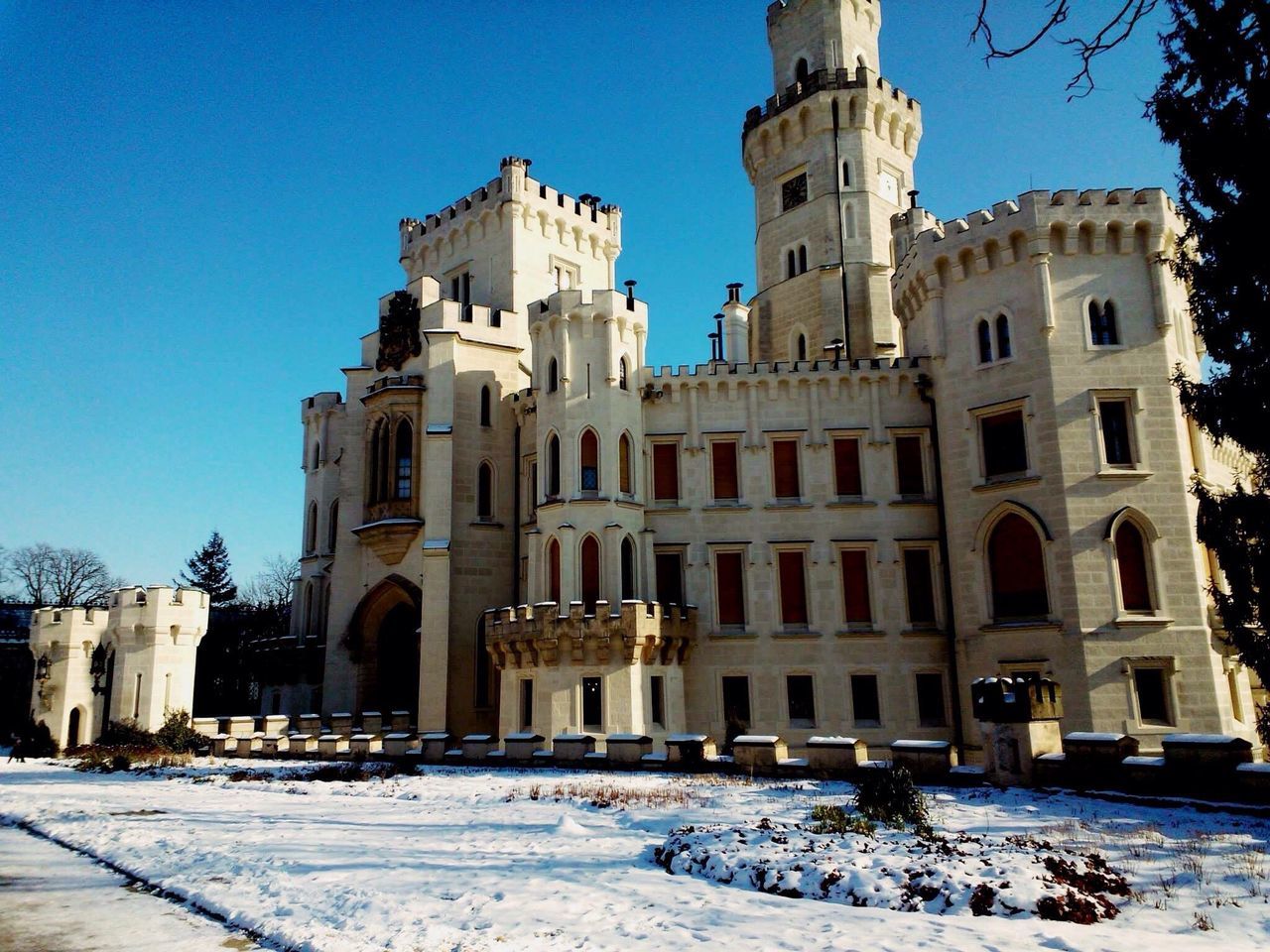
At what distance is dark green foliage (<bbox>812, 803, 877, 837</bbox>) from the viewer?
37.4 feet

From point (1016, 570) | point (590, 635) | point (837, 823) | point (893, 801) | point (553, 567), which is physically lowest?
point (837, 823)

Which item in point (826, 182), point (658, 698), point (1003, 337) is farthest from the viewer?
point (826, 182)

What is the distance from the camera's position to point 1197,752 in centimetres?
1380

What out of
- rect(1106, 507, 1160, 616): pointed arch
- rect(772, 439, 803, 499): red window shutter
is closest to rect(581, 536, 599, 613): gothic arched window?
A: rect(772, 439, 803, 499): red window shutter

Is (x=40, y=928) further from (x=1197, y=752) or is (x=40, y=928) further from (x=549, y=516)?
(x=549, y=516)

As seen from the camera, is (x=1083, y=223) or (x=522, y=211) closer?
(x=1083, y=223)

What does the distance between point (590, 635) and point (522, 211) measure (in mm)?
19064

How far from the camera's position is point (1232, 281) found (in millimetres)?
14445

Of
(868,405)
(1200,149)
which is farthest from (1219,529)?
(868,405)

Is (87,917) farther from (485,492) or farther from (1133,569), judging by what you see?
(1133,569)

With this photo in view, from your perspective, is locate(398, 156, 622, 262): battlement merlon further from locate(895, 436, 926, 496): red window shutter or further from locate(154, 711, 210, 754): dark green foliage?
locate(154, 711, 210, 754): dark green foliage

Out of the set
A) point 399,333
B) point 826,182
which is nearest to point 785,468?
point 826,182

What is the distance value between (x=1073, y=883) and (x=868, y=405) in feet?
74.6

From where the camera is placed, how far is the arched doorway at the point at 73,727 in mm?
33812
